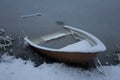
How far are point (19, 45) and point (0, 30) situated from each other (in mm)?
1465

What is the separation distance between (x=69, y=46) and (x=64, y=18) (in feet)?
12.4

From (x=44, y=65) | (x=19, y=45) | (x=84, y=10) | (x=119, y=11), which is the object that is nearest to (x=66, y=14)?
(x=84, y=10)

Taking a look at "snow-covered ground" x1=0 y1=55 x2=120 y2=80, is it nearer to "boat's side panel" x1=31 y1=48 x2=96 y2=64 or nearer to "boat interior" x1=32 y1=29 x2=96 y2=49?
"boat's side panel" x1=31 y1=48 x2=96 y2=64

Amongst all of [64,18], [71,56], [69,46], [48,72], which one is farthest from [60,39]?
[64,18]

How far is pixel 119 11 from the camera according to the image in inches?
487

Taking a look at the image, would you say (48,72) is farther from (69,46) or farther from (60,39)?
(60,39)

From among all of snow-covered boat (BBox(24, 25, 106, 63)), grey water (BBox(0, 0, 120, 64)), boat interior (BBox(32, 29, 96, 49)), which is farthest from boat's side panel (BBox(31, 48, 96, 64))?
grey water (BBox(0, 0, 120, 64))

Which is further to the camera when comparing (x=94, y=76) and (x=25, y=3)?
(x=25, y=3)

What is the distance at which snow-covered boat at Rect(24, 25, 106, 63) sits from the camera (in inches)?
272

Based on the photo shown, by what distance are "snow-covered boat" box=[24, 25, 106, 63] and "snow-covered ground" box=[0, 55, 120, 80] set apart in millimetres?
407

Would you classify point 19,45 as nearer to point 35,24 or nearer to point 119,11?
point 35,24

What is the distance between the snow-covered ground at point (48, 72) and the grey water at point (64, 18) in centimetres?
88

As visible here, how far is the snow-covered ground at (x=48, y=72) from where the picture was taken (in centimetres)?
679

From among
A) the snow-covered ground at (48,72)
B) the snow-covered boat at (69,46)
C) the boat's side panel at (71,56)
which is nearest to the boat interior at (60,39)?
the snow-covered boat at (69,46)
